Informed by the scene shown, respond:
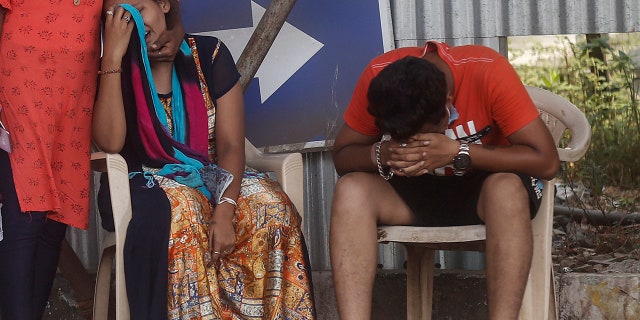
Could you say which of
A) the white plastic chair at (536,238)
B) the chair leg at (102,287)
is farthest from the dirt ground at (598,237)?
the chair leg at (102,287)

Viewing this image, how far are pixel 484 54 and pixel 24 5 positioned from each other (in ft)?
5.16

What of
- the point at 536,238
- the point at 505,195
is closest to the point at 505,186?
the point at 505,195

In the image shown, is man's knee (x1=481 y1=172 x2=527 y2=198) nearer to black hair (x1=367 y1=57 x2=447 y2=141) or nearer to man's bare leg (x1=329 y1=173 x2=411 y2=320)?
black hair (x1=367 y1=57 x2=447 y2=141)

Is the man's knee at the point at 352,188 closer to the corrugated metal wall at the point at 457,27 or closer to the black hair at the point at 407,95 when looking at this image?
the black hair at the point at 407,95

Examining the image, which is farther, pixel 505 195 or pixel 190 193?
pixel 190 193

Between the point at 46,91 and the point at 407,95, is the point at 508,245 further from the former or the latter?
the point at 46,91

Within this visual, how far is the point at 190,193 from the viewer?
3342 millimetres

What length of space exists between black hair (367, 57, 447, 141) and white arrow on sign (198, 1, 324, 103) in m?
1.41

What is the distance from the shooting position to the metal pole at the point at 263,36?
3.81m

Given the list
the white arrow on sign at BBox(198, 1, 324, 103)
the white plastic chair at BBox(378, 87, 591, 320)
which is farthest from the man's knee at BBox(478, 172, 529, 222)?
the white arrow on sign at BBox(198, 1, 324, 103)

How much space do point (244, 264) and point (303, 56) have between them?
135 centimetres

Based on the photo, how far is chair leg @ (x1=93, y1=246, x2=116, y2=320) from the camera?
3.60m

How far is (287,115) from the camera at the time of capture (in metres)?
4.46

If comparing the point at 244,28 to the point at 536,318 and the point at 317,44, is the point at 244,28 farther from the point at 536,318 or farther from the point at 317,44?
the point at 536,318
